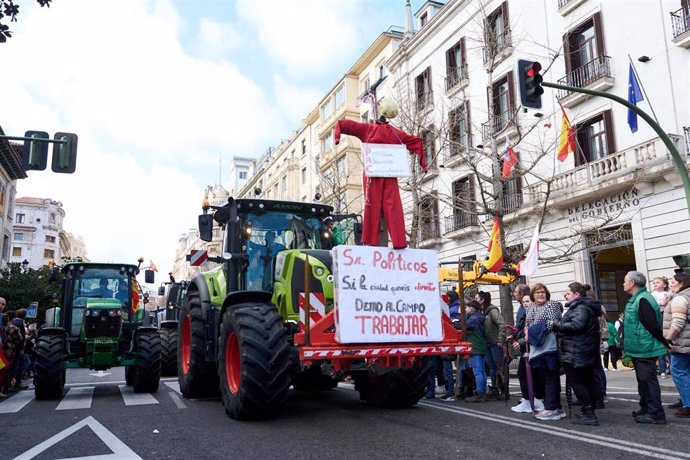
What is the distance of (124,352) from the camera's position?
1140 centimetres

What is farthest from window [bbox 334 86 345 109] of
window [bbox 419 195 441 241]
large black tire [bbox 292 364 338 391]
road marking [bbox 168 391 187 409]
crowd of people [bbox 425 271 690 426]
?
crowd of people [bbox 425 271 690 426]

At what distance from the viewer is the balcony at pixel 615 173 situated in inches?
644

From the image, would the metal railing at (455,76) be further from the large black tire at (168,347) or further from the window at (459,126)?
the large black tire at (168,347)

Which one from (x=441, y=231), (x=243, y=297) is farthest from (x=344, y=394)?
(x=441, y=231)

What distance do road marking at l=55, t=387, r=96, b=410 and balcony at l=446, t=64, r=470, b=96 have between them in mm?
19323

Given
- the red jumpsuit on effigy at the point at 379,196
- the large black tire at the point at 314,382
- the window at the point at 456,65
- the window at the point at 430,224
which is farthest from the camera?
the window at the point at 430,224

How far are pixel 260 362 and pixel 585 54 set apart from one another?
17.9m

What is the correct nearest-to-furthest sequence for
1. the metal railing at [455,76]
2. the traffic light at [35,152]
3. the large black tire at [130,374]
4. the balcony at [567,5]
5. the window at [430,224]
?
the large black tire at [130,374]
the traffic light at [35,152]
the balcony at [567,5]
the metal railing at [455,76]
the window at [430,224]

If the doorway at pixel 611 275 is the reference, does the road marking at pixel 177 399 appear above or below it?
below

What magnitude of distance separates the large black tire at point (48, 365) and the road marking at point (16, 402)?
34cm

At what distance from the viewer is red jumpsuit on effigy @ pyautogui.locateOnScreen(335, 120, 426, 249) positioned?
7.19 meters

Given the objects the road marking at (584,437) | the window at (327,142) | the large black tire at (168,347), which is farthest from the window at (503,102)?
the window at (327,142)

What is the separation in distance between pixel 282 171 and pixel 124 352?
40.1m

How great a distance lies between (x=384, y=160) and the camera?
7383 mm
